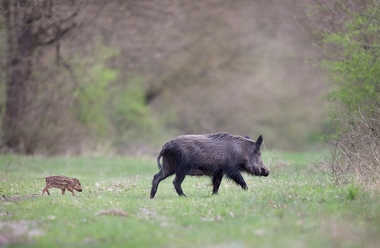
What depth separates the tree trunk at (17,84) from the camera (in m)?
27.3

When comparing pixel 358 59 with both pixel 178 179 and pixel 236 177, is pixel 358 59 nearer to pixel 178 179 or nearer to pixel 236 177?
pixel 236 177

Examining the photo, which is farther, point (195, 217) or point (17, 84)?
point (17, 84)

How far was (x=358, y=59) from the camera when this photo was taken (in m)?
19.7

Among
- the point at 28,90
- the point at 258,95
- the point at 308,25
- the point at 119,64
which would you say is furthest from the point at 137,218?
the point at 258,95

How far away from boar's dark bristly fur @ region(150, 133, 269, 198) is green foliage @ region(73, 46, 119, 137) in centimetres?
1693

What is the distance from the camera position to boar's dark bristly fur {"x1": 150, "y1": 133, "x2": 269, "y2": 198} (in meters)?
14.2

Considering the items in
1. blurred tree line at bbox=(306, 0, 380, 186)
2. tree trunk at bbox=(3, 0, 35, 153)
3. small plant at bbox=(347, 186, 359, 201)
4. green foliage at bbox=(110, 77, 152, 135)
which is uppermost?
blurred tree line at bbox=(306, 0, 380, 186)

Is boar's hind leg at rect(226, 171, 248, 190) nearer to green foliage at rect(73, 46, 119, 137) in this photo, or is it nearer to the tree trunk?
the tree trunk

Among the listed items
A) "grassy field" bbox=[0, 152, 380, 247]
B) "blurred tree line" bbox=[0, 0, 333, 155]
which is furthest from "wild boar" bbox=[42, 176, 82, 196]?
"blurred tree line" bbox=[0, 0, 333, 155]

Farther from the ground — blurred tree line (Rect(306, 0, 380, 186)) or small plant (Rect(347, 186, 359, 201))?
blurred tree line (Rect(306, 0, 380, 186))

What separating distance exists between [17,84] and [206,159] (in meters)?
16.4

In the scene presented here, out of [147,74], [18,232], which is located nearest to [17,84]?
[147,74]

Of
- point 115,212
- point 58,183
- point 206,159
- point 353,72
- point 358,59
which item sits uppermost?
point 358,59

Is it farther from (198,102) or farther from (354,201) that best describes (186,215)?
(198,102)
